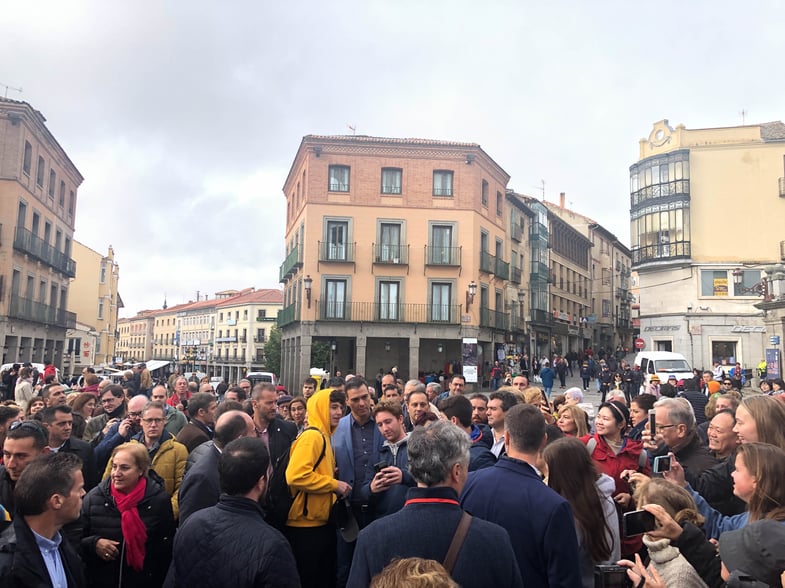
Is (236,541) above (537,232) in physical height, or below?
below

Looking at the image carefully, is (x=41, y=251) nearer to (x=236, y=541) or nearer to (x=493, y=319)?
(x=493, y=319)

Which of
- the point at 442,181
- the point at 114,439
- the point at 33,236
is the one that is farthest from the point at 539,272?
the point at 114,439

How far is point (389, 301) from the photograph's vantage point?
102 ft

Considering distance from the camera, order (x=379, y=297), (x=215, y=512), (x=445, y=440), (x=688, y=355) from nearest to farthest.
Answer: (x=445, y=440) < (x=215, y=512) < (x=379, y=297) < (x=688, y=355)

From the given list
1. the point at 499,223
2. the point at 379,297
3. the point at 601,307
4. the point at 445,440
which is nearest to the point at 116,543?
the point at 445,440

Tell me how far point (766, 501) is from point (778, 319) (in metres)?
23.0

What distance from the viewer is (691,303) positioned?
38781mm

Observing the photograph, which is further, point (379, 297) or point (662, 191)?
point (662, 191)

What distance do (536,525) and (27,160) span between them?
35032mm

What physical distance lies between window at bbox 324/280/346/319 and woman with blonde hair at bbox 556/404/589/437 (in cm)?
2513

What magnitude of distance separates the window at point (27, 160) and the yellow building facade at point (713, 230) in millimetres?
38549

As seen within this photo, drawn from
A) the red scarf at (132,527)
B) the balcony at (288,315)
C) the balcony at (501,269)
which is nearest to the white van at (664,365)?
the balcony at (501,269)

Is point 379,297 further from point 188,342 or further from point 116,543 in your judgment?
point 188,342

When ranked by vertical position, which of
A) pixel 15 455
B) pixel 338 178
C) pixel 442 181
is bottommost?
pixel 15 455
